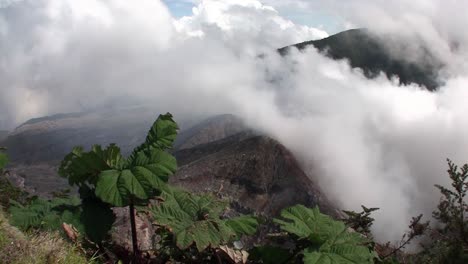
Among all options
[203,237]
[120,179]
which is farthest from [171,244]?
[120,179]

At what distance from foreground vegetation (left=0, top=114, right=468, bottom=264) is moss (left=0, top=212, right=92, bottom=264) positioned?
1 centimetres

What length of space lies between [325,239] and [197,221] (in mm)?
1958

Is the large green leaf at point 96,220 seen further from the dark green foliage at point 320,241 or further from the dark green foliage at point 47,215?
the dark green foliage at point 320,241

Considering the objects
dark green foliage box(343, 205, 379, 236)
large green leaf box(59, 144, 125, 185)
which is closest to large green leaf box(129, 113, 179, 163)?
large green leaf box(59, 144, 125, 185)

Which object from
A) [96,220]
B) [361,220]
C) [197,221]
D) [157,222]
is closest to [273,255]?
[197,221]

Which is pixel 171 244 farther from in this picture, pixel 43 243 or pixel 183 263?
pixel 43 243

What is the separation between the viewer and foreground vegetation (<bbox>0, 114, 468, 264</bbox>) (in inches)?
278

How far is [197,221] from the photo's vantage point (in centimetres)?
757

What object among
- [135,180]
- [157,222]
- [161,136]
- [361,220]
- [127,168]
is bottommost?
[361,220]

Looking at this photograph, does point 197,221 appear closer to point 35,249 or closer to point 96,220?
point 96,220

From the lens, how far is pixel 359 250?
7.01 m

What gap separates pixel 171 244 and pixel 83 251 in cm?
140

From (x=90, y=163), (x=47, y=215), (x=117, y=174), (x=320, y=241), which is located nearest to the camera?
(x=320, y=241)

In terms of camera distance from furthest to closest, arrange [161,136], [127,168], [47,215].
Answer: [161,136] < [47,215] < [127,168]
